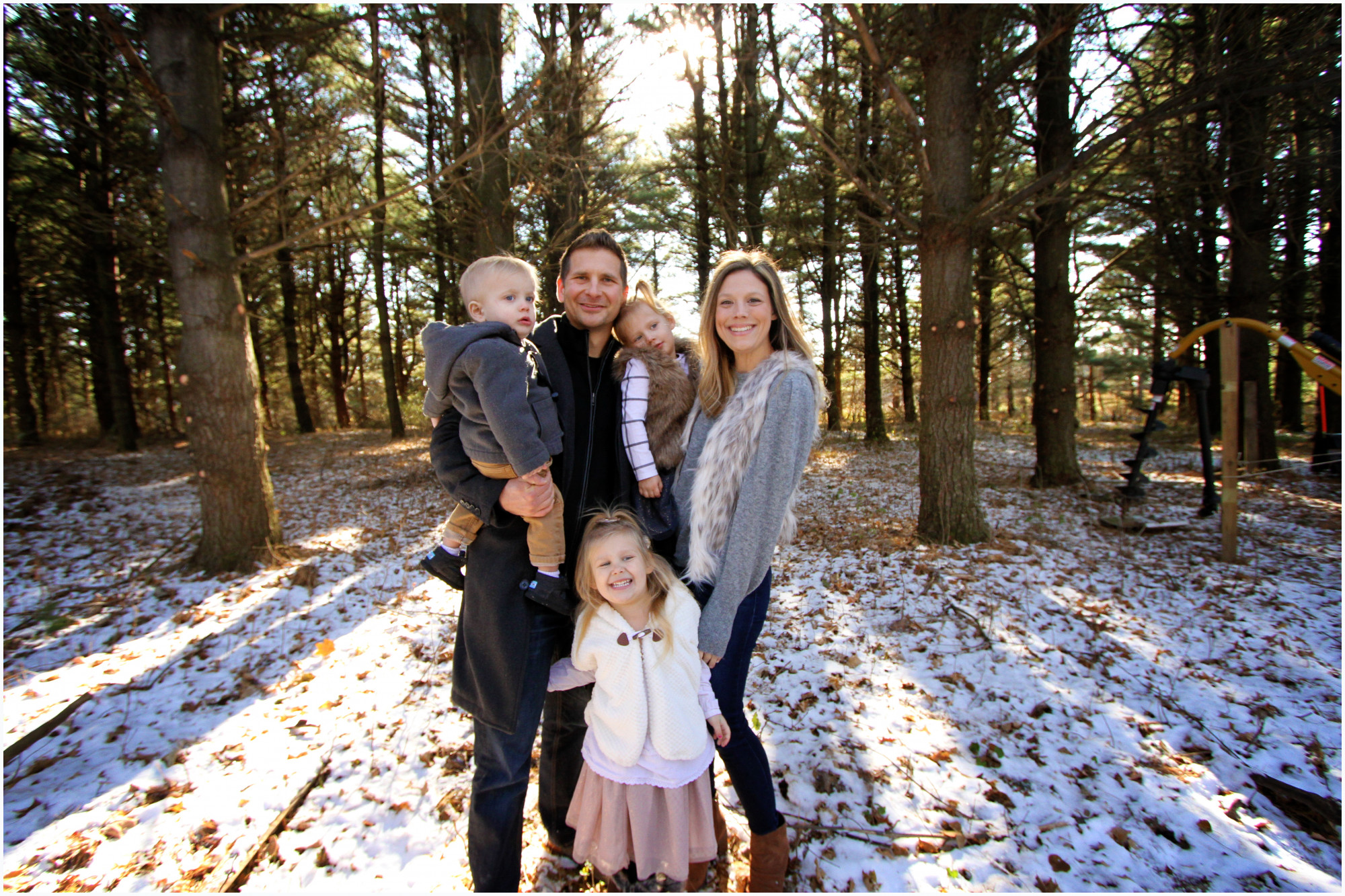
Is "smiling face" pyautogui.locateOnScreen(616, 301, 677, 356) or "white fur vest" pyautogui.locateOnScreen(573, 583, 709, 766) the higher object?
"smiling face" pyautogui.locateOnScreen(616, 301, 677, 356)

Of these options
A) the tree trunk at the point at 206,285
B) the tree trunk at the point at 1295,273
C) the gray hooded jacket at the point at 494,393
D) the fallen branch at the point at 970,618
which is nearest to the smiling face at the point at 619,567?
the gray hooded jacket at the point at 494,393

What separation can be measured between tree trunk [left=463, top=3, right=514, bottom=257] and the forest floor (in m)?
4.29

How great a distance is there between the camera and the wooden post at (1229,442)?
5.27 meters

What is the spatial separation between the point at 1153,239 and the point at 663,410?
42.2ft

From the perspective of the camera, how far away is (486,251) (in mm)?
7680

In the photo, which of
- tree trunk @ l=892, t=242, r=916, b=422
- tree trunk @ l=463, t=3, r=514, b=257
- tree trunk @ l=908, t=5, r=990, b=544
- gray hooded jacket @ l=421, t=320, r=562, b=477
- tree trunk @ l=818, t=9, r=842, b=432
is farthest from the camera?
tree trunk @ l=892, t=242, r=916, b=422

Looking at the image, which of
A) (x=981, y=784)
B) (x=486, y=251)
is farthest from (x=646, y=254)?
(x=981, y=784)

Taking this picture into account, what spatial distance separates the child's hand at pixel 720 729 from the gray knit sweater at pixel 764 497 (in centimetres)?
25

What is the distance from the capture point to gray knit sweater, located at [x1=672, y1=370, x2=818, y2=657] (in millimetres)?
1907

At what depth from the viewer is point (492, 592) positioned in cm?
194

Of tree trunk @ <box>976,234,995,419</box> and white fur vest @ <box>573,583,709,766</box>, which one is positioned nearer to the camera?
white fur vest @ <box>573,583,709,766</box>

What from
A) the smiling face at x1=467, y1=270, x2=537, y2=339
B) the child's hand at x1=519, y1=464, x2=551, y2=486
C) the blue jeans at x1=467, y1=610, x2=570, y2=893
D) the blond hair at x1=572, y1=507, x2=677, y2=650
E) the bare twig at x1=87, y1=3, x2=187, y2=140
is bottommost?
the blue jeans at x1=467, y1=610, x2=570, y2=893

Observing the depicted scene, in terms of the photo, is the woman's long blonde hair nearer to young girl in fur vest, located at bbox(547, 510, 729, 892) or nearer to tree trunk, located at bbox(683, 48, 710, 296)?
young girl in fur vest, located at bbox(547, 510, 729, 892)

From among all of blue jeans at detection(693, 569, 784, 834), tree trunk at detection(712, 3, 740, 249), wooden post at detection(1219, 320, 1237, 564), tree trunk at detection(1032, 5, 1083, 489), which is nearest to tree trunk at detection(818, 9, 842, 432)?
tree trunk at detection(712, 3, 740, 249)
